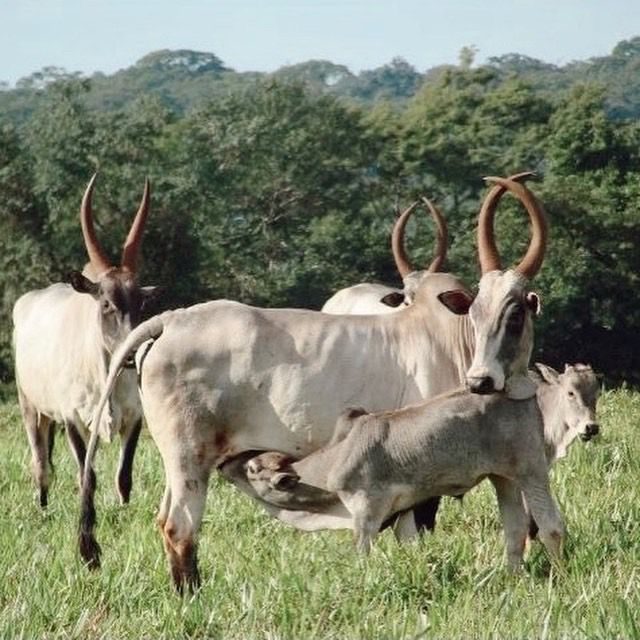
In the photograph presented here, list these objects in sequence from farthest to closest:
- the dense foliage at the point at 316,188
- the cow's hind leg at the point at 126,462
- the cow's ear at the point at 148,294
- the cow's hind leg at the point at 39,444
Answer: the dense foliage at the point at 316,188 < the cow's ear at the point at 148,294 < the cow's hind leg at the point at 39,444 < the cow's hind leg at the point at 126,462

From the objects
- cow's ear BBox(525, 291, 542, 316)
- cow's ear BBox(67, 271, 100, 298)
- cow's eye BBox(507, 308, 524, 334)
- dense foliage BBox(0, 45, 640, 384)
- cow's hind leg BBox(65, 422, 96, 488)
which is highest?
cow's ear BBox(525, 291, 542, 316)

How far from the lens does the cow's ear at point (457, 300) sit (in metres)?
7.28

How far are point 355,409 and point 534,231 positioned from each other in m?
1.17

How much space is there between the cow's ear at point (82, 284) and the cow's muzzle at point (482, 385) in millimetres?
4034

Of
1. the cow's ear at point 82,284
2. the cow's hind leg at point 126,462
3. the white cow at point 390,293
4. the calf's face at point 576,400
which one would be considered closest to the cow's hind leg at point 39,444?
the cow's hind leg at point 126,462

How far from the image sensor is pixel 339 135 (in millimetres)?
50875

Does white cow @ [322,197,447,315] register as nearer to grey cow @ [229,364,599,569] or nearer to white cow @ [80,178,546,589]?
white cow @ [80,178,546,589]

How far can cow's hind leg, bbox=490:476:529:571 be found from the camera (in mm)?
6629

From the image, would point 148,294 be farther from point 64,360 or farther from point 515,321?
point 515,321

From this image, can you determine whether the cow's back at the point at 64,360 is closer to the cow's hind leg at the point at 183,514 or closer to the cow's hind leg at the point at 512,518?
the cow's hind leg at the point at 183,514

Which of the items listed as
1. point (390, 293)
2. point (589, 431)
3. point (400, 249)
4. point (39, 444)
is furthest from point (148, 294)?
point (400, 249)

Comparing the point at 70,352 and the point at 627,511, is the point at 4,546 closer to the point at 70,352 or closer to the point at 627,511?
the point at 627,511

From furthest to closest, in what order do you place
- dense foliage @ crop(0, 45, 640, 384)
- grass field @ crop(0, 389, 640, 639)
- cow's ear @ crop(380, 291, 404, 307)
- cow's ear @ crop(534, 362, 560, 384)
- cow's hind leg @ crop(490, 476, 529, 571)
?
dense foliage @ crop(0, 45, 640, 384)
cow's ear @ crop(380, 291, 404, 307)
cow's ear @ crop(534, 362, 560, 384)
cow's hind leg @ crop(490, 476, 529, 571)
grass field @ crop(0, 389, 640, 639)

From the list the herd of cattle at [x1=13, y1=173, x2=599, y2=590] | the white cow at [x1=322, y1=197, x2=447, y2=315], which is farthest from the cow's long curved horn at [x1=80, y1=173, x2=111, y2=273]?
the herd of cattle at [x1=13, y1=173, x2=599, y2=590]
